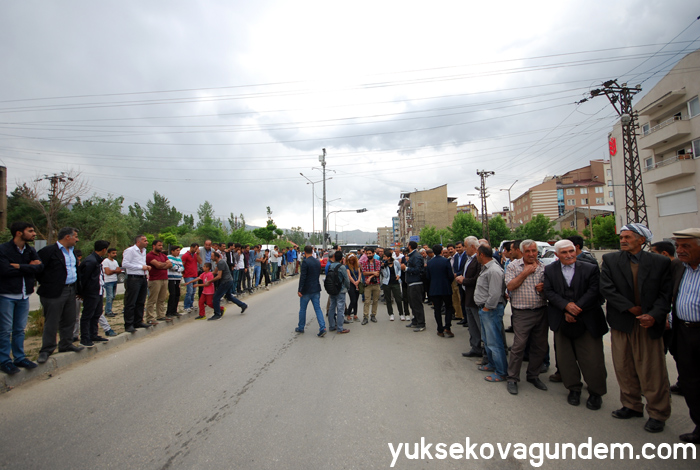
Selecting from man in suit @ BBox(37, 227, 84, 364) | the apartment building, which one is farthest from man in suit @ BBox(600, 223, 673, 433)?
the apartment building

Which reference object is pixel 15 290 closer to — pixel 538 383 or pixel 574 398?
pixel 538 383

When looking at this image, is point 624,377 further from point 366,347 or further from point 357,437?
point 366,347

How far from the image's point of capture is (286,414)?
12.6ft

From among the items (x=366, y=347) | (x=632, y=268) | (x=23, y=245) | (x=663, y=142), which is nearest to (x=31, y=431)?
(x=23, y=245)

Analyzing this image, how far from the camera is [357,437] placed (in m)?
3.35

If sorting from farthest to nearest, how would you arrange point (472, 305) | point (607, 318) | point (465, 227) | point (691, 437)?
1. point (465, 227)
2. point (472, 305)
3. point (607, 318)
4. point (691, 437)

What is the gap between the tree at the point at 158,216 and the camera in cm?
6312

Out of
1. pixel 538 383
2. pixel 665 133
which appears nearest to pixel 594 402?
pixel 538 383

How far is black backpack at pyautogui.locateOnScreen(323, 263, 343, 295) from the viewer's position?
26.6ft

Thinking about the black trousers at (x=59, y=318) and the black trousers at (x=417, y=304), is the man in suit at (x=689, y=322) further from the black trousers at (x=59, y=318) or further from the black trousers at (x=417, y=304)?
the black trousers at (x=59, y=318)

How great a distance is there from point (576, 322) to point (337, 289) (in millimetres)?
4968

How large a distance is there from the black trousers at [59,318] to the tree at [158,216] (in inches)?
2524

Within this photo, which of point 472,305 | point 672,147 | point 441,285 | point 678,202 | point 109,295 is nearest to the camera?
point 472,305

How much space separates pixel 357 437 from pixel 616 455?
7.69 ft
